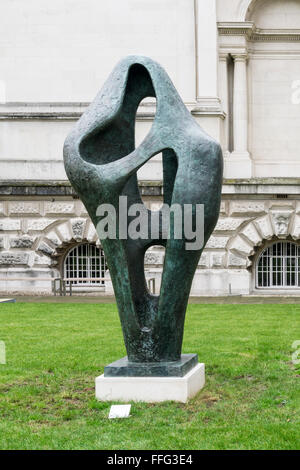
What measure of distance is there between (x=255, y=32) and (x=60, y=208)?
300 inches

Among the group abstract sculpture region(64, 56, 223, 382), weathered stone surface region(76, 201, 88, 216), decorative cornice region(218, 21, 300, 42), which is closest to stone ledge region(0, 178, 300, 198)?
weathered stone surface region(76, 201, 88, 216)

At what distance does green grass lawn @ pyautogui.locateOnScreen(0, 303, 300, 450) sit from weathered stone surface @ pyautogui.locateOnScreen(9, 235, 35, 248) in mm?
6616

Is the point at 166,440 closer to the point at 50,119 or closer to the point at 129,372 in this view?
the point at 129,372

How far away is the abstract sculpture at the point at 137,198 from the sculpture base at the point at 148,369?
11 millimetres

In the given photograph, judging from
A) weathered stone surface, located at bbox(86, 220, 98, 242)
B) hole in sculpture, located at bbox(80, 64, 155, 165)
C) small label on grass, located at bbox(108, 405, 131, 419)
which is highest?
hole in sculpture, located at bbox(80, 64, 155, 165)

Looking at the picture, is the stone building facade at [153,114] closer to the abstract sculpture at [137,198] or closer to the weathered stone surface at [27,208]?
the weathered stone surface at [27,208]

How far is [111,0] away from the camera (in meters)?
23.5

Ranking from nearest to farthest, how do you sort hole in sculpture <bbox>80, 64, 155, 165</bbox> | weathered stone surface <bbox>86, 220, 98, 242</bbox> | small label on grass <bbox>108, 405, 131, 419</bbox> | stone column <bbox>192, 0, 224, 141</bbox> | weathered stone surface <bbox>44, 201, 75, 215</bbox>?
small label on grass <bbox>108, 405, 131, 419</bbox> → hole in sculpture <bbox>80, 64, 155, 165</bbox> → weathered stone surface <bbox>86, 220, 98, 242</bbox> → weathered stone surface <bbox>44, 201, 75, 215</bbox> → stone column <bbox>192, 0, 224, 141</bbox>

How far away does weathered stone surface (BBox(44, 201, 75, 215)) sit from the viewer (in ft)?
74.3

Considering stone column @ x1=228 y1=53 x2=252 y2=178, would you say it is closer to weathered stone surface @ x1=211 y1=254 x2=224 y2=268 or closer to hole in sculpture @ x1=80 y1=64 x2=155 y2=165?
weathered stone surface @ x1=211 y1=254 x2=224 y2=268

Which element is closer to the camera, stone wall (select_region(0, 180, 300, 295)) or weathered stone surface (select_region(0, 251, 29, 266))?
stone wall (select_region(0, 180, 300, 295))

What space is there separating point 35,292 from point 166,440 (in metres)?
15.6

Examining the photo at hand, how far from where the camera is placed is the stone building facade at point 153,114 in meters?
22.4
